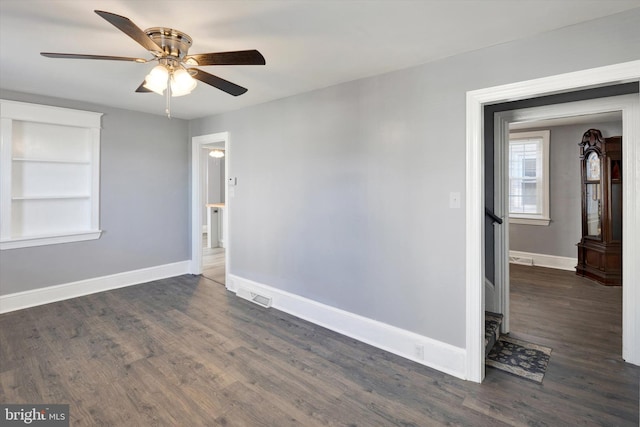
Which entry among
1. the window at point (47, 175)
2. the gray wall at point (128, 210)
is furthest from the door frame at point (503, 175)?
the window at point (47, 175)

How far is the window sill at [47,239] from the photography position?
3.59 metres

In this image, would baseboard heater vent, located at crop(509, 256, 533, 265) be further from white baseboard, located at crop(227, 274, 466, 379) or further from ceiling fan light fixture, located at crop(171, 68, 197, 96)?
ceiling fan light fixture, located at crop(171, 68, 197, 96)

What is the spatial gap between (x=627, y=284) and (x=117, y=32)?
164 inches

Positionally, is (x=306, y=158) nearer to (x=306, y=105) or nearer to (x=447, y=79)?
(x=306, y=105)

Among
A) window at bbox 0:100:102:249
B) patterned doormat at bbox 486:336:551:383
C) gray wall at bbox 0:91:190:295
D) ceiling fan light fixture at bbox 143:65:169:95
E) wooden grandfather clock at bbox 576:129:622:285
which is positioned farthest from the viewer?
wooden grandfather clock at bbox 576:129:622:285

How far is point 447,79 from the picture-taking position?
2.46 m

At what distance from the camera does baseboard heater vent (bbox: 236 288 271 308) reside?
3.85 metres

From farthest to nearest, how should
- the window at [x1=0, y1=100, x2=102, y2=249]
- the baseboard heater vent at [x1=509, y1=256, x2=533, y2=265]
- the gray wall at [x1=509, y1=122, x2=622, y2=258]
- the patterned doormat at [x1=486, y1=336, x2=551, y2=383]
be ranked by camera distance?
the baseboard heater vent at [x1=509, y1=256, x2=533, y2=265] → the gray wall at [x1=509, y1=122, x2=622, y2=258] → the window at [x1=0, y1=100, x2=102, y2=249] → the patterned doormat at [x1=486, y1=336, x2=551, y2=383]

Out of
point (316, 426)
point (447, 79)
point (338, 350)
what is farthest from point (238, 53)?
point (338, 350)

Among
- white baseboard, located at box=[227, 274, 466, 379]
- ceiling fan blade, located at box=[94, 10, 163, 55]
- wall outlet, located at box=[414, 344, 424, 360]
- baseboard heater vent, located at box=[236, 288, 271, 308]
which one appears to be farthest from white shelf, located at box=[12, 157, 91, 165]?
wall outlet, located at box=[414, 344, 424, 360]

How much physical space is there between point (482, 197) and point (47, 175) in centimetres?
473

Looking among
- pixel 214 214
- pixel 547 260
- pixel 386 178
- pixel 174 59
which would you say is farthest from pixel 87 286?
pixel 547 260

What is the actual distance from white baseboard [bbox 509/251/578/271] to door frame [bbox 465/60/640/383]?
3.45 metres

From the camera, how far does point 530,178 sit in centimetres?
595
